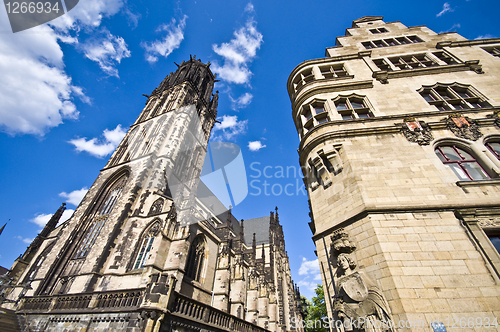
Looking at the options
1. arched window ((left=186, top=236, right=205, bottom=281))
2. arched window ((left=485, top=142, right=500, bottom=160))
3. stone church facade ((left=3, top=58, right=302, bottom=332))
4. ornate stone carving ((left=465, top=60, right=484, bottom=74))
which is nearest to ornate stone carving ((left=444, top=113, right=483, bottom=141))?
arched window ((left=485, top=142, right=500, bottom=160))

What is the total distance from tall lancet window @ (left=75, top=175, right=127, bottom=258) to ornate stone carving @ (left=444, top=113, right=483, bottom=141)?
21.9 metres

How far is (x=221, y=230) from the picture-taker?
19.3 m

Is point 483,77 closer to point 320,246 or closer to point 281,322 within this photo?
point 320,246

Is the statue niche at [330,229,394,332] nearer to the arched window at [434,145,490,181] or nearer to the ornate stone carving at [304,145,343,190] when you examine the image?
the ornate stone carving at [304,145,343,190]

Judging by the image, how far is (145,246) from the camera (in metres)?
14.1

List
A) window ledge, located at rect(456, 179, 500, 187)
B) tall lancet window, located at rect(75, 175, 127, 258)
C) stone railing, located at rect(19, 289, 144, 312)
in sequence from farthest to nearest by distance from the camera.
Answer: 1. tall lancet window, located at rect(75, 175, 127, 258)
2. stone railing, located at rect(19, 289, 144, 312)
3. window ledge, located at rect(456, 179, 500, 187)

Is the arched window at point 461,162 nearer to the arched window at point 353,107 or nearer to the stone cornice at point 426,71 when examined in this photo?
the arched window at point 353,107

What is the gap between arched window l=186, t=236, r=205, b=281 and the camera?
46.4 ft

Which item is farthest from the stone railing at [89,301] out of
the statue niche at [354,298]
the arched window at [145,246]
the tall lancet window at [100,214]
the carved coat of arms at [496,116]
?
the carved coat of arms at [496,116]

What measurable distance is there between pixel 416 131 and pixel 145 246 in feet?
53.0

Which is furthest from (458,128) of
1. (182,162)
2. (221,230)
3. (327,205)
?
(182,162)

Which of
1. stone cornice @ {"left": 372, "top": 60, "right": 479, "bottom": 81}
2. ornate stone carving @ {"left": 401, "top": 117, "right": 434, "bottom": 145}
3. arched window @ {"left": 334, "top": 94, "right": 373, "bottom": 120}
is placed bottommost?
ornate stone carving @ {"left": 401, "top": 117, "right": 434, "bottom": 145}

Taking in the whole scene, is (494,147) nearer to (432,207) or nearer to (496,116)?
(496,116)

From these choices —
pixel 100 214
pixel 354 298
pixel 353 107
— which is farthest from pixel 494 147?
pixel 100 214
